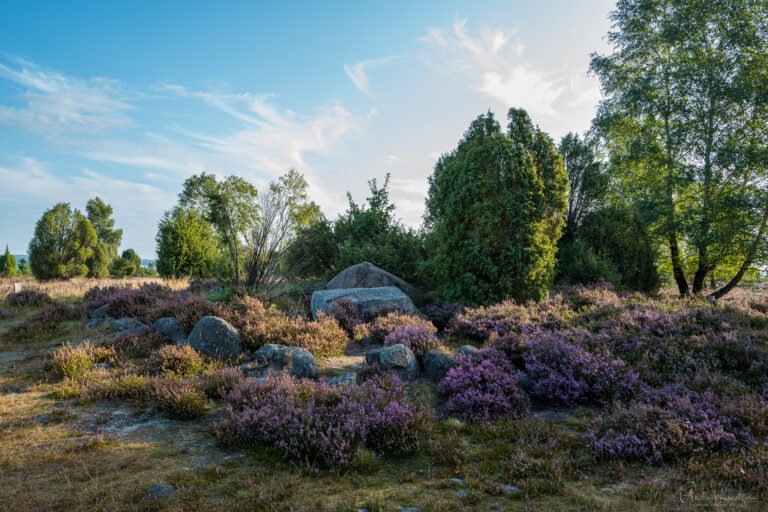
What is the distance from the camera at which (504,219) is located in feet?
37.9

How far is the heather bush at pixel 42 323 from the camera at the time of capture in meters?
10.3

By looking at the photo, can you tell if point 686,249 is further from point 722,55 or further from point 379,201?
point 379,201

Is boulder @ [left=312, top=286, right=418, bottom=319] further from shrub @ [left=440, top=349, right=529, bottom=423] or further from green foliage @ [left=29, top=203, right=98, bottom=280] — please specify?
green foliage @ [left=29, top=203, right=98, bottom=280]

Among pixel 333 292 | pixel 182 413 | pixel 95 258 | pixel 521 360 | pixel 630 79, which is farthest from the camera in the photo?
pixel 95 258

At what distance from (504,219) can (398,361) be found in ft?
20.7

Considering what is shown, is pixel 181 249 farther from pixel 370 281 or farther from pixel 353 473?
pixel 353 473

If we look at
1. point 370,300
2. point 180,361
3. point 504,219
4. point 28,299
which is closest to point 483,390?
point 180,361

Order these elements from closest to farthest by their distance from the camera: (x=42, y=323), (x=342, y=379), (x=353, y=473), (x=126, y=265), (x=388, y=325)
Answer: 1. (x=353, y=473)
2. (x=342, y=379)
3. (x=388, y=325)
4. (x=42, y=323)
5. (x=126, y=265)

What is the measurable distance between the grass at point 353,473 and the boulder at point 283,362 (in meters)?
1.54

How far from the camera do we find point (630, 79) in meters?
17.1

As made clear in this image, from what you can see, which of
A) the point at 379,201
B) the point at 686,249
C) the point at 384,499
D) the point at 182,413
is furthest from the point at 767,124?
the point at 182,413

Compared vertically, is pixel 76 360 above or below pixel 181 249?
below

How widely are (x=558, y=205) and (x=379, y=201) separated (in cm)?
812

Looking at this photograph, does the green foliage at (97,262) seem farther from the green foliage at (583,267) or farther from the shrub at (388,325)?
the green foliage at (583,267)
